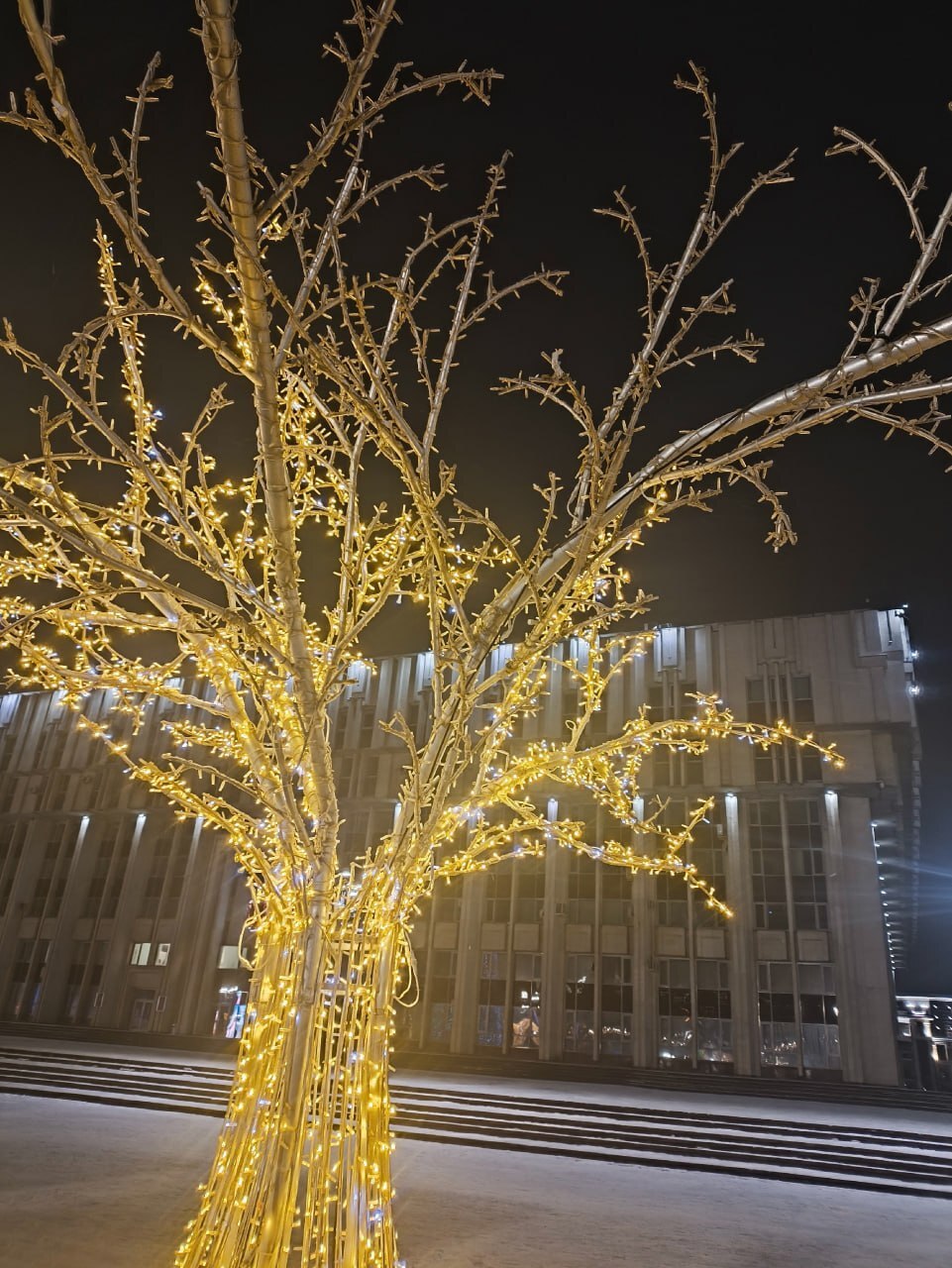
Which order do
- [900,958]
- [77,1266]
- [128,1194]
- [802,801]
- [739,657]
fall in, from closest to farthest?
[77,1266] → [128,1194] → [802,801] → [739,657] → [900,958]

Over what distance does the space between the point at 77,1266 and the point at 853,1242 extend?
6035 mm

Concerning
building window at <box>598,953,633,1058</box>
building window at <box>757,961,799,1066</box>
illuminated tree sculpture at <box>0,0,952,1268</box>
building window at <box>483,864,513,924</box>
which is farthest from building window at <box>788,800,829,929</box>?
illuminated tree sculpture at <box>0,0,952,1268</box>

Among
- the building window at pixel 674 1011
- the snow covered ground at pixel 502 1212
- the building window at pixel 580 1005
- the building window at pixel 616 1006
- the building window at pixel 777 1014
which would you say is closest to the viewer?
the snow covered ground at pixel 502 1212

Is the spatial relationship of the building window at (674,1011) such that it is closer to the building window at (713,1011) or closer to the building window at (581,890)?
the building window at (713,1011)

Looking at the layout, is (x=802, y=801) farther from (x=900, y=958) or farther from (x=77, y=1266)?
(x=900, y=958)

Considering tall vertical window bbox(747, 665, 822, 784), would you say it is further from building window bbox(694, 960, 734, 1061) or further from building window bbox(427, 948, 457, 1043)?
building window bbox(427, 948, 457, 1043)

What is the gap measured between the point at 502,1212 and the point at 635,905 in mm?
18124

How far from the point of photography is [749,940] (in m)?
22.0

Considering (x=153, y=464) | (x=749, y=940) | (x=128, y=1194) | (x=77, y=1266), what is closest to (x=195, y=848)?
(x=749, y=940)

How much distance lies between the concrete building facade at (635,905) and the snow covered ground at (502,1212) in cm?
1388

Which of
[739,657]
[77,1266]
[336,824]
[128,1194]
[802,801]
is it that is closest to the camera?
[336,824]

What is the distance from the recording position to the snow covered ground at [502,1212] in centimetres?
488

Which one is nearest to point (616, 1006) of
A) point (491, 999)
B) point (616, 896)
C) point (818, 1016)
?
point (616, 896)

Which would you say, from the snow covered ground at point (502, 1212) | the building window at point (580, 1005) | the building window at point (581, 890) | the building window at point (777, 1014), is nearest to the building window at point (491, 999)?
the building window at point (580, 1005)
